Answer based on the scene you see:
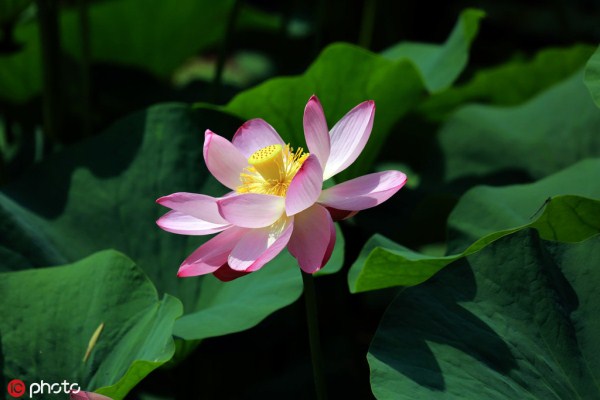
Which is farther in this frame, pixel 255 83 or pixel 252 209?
pixel 255 83

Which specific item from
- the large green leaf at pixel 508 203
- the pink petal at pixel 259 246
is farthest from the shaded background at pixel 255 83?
the pink petal at pixel 259 246

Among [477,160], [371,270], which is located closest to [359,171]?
[477,160]

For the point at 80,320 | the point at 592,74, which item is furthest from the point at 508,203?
the point at 80,320

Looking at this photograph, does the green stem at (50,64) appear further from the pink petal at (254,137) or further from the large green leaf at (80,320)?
the pink petal at (254,137)

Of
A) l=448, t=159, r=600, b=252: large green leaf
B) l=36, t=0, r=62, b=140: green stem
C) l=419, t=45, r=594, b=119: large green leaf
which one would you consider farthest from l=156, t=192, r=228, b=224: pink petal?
l=419, t=45, r=594, b=119: large green leaf

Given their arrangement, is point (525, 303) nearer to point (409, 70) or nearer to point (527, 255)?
point (527, 255)

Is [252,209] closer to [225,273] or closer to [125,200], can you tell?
[225,273]
